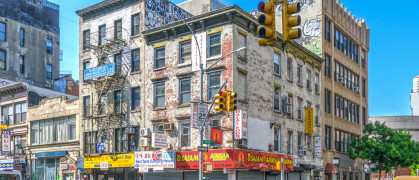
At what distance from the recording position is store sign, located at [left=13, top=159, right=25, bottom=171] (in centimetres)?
4366

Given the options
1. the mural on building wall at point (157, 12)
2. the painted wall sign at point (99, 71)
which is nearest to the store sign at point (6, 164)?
the painted wall sign at point (99, 71)

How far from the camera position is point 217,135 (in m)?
30.9

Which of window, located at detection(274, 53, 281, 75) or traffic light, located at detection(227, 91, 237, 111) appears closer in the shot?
traffic light, located at detection(227, 91, 237, 111)

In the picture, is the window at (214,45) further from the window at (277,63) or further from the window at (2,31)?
the window at (2,31)

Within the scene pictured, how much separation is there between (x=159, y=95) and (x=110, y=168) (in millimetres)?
7410

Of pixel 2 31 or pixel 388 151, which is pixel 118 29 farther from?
pixel 2 31

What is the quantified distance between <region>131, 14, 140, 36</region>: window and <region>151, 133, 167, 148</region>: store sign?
8514 millimetres

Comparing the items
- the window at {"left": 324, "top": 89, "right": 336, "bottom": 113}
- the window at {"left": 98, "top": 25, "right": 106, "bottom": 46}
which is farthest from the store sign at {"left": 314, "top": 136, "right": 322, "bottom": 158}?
the window at {"left": 98, "top": 25, "right": 106, "bottom": 46}

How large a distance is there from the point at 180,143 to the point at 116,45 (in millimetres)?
9771

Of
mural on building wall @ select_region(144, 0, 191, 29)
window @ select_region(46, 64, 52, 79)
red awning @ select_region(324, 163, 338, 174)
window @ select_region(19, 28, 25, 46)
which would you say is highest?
window @ select_region(19, 28, 25, 46)

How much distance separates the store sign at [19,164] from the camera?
143ft

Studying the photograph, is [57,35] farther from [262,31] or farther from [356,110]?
[262,31]

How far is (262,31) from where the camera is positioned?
36.8 feet

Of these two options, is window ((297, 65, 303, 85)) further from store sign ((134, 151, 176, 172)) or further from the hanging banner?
store sign ((134, 151, 176, 172))
